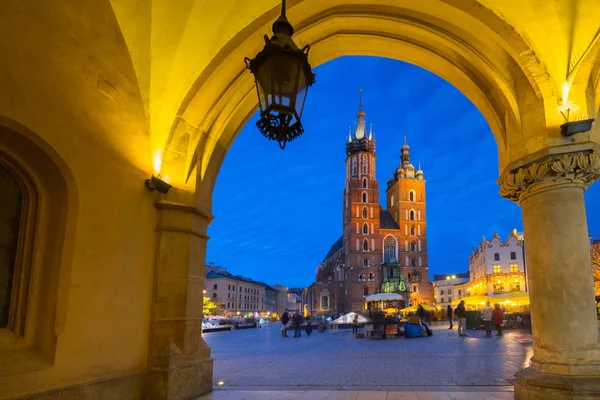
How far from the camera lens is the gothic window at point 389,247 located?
8724 centimetres

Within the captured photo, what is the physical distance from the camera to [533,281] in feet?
19.4

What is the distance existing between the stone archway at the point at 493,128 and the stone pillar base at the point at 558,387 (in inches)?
0.5

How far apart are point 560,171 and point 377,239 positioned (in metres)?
82.8

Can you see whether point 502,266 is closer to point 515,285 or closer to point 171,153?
point 515,285

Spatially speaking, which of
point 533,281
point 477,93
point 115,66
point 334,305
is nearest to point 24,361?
point 115,66

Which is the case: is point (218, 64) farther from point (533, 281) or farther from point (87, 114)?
point (533, 281)

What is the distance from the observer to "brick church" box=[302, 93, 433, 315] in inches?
3300

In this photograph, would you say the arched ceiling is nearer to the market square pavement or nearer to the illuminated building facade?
the illuminated building facade

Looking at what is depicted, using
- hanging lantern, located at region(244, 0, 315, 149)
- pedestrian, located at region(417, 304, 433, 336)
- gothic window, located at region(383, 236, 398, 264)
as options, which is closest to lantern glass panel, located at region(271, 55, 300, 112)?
hanging lantern, located at region(244, 0, 315, 149)

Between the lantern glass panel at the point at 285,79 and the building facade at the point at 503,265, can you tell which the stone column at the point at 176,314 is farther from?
the building facade at the point at 503,265

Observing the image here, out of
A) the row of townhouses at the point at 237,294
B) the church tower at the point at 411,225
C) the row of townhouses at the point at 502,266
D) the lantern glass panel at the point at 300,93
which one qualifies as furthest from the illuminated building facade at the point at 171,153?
the church tower at the point at 411,225

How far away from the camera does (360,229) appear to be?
8744 centimetres

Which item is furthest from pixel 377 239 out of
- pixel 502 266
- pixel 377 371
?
pixel 377 371

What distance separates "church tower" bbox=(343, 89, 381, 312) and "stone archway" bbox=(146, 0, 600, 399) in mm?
77715
